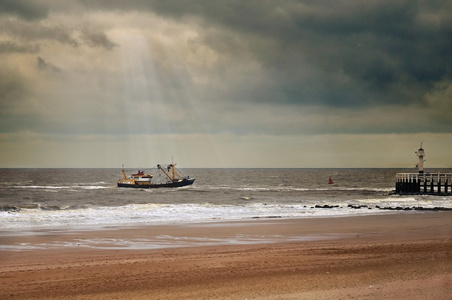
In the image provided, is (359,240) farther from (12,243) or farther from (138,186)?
(138,186)

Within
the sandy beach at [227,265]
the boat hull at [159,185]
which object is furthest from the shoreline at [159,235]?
the boat hull at [159,185]

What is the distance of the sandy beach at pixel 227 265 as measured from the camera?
10.7 meters

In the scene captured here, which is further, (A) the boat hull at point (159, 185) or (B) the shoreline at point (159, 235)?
(A) the boat hull at point (159, 185)

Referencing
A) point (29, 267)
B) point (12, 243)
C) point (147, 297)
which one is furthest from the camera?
point (12, 243)

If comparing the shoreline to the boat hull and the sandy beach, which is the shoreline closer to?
the sandy beach

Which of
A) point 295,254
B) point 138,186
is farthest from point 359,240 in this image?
point 138,186

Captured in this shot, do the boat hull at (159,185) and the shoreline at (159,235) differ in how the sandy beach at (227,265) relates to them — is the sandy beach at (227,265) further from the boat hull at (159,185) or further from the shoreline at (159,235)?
the boat hull at (159,185)

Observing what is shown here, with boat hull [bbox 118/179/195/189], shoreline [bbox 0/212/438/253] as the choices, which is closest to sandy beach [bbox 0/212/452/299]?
shoreline [bbox 0/212/438/253]

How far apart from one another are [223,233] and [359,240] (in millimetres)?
6022

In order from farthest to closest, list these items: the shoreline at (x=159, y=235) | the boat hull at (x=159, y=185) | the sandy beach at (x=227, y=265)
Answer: the boat hull at (x=159, y=185), the shoreline at (x=159, y=235), the sandy beach at (x=227, y=265)

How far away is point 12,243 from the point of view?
1886 cm

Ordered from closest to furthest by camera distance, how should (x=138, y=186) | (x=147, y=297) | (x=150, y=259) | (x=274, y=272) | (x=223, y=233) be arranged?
(x=147, y=297) → (x=274, y=272) → (x=150, y=259) → (x=223, y=233) → (x=138, y=186)

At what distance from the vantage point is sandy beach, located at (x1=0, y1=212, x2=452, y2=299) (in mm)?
10656

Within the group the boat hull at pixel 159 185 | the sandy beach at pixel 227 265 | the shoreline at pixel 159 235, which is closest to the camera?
the sandy beach at pixel 227 265
